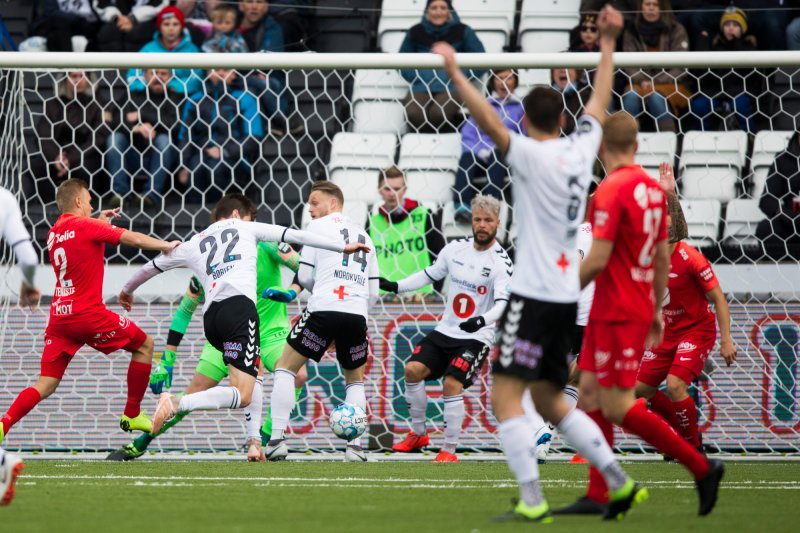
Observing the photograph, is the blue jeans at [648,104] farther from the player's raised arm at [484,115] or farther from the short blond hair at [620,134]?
the player's raised arm at [484,115]

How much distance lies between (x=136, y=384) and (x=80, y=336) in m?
0.57

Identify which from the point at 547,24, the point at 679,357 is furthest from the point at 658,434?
the point at 547,24

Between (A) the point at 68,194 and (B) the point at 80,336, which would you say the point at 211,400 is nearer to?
(B) the point at 80,336

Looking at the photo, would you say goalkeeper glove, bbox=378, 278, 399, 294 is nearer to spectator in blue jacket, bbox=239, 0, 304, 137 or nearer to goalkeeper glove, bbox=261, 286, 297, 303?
goalkeeper glove, bbox=261, 286, 297, 303

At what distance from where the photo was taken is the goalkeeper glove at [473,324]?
868cm

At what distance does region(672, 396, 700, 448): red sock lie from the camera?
29.0ft

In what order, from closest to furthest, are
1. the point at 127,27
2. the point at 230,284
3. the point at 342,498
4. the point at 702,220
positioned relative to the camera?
the point at 342,498
the point at 230,284
the point at 702,220
the point at 127,27

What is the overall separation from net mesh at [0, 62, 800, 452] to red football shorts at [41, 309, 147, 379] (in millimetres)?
1491

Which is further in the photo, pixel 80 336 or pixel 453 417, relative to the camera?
pixel 453 417

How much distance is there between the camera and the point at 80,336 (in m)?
8.75

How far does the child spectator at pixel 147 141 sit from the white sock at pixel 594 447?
6989 mm

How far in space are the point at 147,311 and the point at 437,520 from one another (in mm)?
6043

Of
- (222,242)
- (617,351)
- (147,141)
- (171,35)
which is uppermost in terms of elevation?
(171,35)

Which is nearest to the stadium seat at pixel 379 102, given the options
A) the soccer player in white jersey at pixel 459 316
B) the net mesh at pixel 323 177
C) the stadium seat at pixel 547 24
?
the net mesh at pixel 323 177
